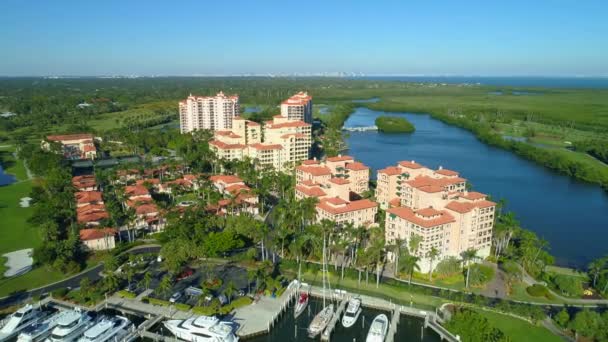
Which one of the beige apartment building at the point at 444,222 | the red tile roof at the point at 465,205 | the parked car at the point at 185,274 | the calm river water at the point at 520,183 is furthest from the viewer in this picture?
the calm river water at the point at 520,183

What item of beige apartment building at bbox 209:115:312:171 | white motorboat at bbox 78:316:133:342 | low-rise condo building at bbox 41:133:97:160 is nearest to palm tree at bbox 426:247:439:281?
white motorboat at bbox 78:316:133:342

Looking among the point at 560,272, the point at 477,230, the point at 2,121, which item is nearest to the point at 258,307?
the point at 477,230

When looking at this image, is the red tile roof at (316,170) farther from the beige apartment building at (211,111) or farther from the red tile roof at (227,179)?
the beige apartment building at (211,111)

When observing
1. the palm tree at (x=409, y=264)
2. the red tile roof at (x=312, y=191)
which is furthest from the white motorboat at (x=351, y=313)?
the red tile roof at (x=312, y=191)

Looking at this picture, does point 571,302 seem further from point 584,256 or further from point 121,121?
point 121,121

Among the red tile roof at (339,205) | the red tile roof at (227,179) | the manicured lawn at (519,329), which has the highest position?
the red tile roof at (339,205)

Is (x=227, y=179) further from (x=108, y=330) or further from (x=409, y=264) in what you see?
(x=108, y=330)

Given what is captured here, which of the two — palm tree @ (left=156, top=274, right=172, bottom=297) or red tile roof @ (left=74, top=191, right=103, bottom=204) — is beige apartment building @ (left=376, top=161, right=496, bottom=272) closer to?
palm tree @ (left=156, top=274, right=172, bottom=297)
